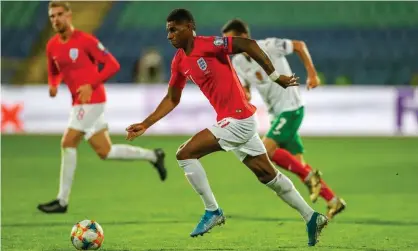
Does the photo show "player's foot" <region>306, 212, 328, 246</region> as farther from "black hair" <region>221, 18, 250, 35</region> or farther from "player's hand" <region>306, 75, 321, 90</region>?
"black hair" <region>221, 18, 250, 35</region>

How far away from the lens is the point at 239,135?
698 cm

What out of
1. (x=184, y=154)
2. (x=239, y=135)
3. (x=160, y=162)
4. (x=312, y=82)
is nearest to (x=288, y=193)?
(x=239, y=135)

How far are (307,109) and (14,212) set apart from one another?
38.5 ft

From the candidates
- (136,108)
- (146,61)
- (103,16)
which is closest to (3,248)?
(136,108)

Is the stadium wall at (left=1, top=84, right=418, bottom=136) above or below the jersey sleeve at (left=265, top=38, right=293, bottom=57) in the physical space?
below

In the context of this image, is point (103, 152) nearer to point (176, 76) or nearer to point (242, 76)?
point (242, 76)

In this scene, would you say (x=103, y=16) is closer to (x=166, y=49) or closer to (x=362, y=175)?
(x=166, y=49)

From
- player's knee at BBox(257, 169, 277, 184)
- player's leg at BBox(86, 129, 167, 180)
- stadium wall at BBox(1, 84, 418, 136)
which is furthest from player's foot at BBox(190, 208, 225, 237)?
stadium wall at BBox(1, 84, 418, 136)

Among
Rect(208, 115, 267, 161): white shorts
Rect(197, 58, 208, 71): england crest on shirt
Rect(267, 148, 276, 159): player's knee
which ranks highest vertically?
Rect(197, 58, 208, 71): england crest on shirt

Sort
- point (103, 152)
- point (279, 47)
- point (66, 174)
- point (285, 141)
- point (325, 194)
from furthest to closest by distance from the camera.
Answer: point (103, 152) → point (66, 174) → point (285, 141) → point (279, 47) → point (325, 194)

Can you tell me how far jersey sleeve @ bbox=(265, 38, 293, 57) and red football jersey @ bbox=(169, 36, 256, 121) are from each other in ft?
6.58

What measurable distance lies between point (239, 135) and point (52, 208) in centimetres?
310

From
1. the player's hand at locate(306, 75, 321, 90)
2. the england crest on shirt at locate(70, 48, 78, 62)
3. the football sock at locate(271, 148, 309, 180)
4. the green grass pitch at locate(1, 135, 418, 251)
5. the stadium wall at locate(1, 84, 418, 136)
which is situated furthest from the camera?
the stadium wall at locate(1, 84, 418, 136)

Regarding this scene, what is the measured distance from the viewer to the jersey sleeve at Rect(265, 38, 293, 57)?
895 centimetres
